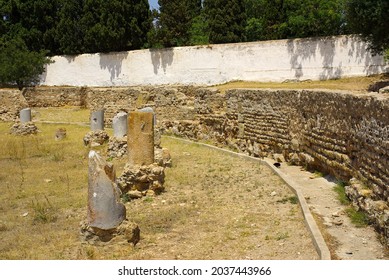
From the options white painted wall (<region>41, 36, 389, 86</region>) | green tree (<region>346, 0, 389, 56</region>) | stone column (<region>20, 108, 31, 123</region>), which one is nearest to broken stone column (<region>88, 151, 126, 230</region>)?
green tree (<region>346, 0, 389, 56</region>)

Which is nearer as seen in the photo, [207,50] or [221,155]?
[221,155]

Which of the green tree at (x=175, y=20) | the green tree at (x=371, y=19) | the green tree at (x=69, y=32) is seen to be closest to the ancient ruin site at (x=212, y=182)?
the green tree at (x=371, y=19)

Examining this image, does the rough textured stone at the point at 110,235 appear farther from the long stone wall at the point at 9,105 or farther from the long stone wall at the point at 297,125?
the long stone wall at the point at 9,105

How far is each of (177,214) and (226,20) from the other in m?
22.4

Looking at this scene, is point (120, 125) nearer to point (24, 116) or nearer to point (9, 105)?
point (24, 116)

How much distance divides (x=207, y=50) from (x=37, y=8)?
14.5m

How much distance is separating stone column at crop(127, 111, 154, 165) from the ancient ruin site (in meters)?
0.02

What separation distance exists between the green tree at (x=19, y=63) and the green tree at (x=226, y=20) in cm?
1200

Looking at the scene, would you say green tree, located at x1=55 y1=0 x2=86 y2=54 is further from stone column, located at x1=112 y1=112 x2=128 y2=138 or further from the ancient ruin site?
stone column, located at x1=112 y1=112 x2=128 y2=138

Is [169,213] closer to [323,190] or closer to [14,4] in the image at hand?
[323,190]

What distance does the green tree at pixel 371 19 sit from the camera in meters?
17.2

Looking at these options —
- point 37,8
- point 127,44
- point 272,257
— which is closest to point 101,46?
point 127,44

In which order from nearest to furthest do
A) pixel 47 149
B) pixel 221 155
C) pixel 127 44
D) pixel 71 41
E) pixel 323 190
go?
pixel 323 190 < pixel 221 155 < pixel 47 149 < pixel 127 44 < pixel 71 41
